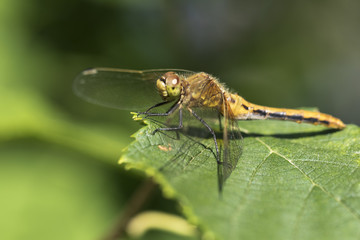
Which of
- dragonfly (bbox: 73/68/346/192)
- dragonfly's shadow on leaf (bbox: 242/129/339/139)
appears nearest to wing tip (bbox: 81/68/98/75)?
dragonfly (bbox: 73/68/346/192)

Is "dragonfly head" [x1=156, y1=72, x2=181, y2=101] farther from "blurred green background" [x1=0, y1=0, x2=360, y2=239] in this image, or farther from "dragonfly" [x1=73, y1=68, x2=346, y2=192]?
"blurred green background" [x1=0, y1=0, x2=360, y2=239]

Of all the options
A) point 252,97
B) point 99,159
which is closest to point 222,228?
point 99,159

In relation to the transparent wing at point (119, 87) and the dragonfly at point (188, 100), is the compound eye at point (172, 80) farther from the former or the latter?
the transparent wing at point (119, 87)

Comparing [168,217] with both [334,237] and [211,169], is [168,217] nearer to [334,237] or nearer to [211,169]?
[211,169]

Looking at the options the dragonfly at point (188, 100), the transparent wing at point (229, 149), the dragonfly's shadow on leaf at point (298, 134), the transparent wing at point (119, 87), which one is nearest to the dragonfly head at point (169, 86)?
the dragonfly at point (188, 100)

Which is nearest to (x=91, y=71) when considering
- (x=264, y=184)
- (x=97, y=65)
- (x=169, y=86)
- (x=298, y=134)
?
(x=169, y=86)
